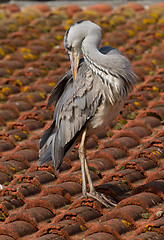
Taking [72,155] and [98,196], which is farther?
[72,155]

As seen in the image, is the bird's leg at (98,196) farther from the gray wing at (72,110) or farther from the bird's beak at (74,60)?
the bird's beak at (74,60)

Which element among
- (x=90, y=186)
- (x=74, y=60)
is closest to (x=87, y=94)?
(x=74, y=60)

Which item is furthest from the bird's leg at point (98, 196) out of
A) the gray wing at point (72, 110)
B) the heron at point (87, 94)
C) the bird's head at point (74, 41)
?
the bird's head at point (74, 41)

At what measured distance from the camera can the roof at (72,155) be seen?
3854 mm

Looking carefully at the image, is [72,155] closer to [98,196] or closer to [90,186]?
[90,186]

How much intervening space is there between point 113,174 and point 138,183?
0.83 ft

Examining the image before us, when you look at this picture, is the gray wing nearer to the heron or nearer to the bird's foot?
the heron

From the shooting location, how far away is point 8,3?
490 inches

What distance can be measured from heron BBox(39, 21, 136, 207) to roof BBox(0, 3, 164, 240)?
229 millimetres

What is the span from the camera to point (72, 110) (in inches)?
185

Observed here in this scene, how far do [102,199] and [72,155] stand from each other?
1101 mm

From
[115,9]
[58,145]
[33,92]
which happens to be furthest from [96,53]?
[115,9]

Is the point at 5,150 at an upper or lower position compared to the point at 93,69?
lower

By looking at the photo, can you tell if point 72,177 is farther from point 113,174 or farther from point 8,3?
point 8,3
